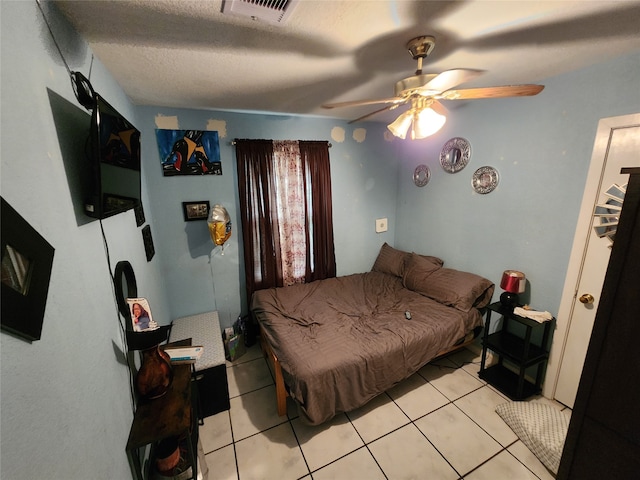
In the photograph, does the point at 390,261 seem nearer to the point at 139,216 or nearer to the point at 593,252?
the point at 593,252

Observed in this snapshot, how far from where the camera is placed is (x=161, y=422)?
3.92 feet

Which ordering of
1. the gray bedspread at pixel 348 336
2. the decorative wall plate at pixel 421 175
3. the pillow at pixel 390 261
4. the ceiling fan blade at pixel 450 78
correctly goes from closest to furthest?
the ceiling fan blade at pixel 450 78 → the gray bedspread at pixel 348 336 → the decorative wall plate at pixel 421 175 → the pillow at pixel 390 261

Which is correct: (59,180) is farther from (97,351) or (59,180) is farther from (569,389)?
(569,389)

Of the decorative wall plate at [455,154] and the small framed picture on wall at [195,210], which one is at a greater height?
the decorative wall plate at [455,154]

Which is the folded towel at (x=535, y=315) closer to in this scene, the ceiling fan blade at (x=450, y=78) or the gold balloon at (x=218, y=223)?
the ceiling fan blade at (x=450, y=78)

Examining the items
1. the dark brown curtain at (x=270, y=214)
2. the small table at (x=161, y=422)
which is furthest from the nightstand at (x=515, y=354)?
the small table at (x=161, y=422)

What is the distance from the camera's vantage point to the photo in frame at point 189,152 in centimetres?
237

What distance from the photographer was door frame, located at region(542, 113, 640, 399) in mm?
1652

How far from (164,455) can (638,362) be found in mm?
2059

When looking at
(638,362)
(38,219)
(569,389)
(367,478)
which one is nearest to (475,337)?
(569,389)

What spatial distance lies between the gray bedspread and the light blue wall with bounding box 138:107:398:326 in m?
0.55

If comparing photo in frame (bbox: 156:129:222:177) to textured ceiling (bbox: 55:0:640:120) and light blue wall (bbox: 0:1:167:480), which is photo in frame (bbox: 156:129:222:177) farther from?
light blue wall (bbox: 0:1:167:480)

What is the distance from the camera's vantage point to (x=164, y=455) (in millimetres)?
1337

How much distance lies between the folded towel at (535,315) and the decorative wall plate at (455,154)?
4.80 feet
